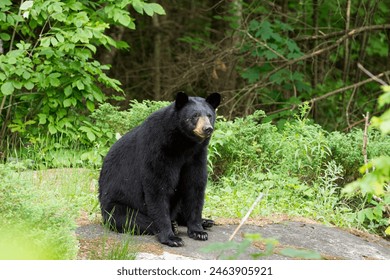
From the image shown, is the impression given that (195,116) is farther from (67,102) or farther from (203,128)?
(67,102)

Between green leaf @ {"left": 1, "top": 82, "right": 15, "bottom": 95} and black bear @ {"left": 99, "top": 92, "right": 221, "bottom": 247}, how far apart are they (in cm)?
310

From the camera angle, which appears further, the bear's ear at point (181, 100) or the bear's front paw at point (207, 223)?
the bear's front paw at point (207, 223)

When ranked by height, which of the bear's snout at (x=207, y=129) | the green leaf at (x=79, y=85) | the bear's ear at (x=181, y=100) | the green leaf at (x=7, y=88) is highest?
the bear's ear at (x=181, y=100)

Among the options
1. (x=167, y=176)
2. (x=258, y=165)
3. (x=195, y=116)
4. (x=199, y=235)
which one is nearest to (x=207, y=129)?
(x=195, y=116)

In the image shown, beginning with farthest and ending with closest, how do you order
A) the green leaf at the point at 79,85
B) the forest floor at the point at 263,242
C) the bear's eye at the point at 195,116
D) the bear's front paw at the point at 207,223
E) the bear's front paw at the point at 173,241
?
1. the green leaf at the point at 79,85
2. the bear's front paw at the point at 207,223
3. the bear's eye at the point at 195,116
4. the bear's front paw at the point at 173,241
5. the forest floor at the point at 263,242

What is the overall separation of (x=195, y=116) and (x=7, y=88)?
381cm

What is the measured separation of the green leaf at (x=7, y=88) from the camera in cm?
884

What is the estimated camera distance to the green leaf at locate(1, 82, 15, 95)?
348 inches

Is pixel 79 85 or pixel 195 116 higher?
pixel 195 116

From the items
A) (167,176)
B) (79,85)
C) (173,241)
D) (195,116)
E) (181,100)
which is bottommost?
(173,241)

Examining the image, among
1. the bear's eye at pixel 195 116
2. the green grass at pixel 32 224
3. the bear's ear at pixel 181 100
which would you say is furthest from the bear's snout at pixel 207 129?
the green grass at pixel 32 224

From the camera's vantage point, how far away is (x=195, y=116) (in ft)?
19.3

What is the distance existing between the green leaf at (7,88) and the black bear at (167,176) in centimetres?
310

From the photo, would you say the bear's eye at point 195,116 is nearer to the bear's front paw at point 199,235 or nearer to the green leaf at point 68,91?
the bear's front paw at point 199,235
